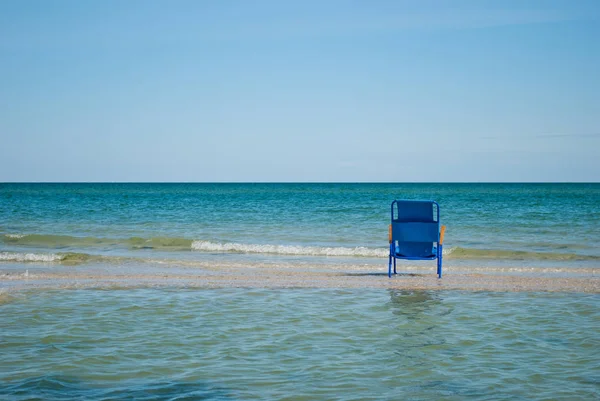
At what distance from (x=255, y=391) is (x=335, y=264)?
1078cm

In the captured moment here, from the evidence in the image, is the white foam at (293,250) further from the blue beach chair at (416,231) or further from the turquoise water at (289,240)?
the blue beach chair at (416,231)

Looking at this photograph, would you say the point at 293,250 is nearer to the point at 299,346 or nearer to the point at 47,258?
the point at 47,258

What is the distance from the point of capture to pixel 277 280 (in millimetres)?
12328

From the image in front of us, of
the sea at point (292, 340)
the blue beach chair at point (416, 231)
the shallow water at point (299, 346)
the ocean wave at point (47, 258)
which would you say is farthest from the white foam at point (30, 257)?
the blue beach chair at point (416, 231)

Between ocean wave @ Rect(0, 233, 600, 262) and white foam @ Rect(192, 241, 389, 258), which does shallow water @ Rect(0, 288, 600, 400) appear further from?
white foam @ Rect(192, 241, 389, 258)

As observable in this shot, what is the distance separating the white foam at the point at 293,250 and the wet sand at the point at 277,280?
5168mm

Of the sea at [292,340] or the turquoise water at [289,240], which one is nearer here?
the sea at [292,340]

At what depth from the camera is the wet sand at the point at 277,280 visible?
37.4ft

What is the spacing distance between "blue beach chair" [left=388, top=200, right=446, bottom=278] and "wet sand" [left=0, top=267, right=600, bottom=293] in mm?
503

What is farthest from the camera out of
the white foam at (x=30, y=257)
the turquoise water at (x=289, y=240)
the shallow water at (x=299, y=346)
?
the turquoise water at (x=289, y=240)

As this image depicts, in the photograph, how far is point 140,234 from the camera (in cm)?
2650

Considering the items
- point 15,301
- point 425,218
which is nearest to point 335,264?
point 425,218

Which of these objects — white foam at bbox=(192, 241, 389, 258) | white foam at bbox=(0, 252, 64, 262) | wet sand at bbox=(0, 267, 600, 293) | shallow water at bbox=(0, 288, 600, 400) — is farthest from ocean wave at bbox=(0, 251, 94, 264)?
shallow water at bbox=(0, 288, 600, 400)

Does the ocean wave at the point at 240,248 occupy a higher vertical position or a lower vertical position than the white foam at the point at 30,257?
lower
